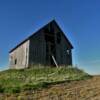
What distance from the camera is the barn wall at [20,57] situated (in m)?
31.2

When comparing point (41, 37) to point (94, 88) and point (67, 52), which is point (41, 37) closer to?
point (67, 52)

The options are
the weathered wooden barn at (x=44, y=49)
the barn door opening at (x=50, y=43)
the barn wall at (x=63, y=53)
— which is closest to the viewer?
the weathered wooden barn at (x=44, y=49)

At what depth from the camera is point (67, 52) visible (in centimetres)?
3500

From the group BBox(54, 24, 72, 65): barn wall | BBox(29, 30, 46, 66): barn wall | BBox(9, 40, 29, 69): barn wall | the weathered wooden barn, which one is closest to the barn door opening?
the weathered wooden barn

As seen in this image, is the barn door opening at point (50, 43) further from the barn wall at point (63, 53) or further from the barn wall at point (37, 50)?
the barn wall at point (37, 50)

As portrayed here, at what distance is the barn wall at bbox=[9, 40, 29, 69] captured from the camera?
102ft

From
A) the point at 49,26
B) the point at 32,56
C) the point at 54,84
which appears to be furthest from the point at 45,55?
the point at 54,84

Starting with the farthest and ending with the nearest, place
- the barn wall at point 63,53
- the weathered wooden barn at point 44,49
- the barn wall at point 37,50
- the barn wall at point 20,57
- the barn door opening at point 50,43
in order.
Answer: the barn wall at point 63,53 < the barn door opening at point 50,43 < the weathered wooden barn at point 44,49 < the barn wall at point 20,57 < the barn wall at point 37,50

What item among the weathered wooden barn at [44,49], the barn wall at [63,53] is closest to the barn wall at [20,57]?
the weathered wooden barn at [44,49]

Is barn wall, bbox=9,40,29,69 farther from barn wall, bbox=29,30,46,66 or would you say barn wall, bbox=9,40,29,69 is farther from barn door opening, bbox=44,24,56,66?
barn door opening, bbox=44,24,56,66

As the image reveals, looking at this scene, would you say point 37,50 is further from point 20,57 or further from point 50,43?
point 50,43

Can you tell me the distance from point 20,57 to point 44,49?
310cm

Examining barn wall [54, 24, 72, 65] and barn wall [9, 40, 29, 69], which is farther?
barn wall [54, 24, 72, 65]

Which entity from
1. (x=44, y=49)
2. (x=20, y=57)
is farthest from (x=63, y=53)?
(x=20, y=57)
